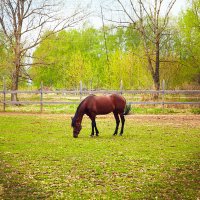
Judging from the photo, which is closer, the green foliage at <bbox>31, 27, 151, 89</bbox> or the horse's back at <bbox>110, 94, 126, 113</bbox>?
the horse's back at <bbox>110, 94, 126, 113</bbox>

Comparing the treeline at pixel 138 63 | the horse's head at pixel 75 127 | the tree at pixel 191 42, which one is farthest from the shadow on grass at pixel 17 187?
the tree at pixel 191 42

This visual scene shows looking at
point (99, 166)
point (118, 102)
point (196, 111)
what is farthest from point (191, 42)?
point (99, 166)

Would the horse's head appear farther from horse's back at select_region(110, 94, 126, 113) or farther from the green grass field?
horse's back at select_region(110, 94, 126, 113)

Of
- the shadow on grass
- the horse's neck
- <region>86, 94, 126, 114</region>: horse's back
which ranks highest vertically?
<region>86, 94, 126, 114</region>: horse's back

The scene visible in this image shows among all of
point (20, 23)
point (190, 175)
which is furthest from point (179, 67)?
point (190, 175)

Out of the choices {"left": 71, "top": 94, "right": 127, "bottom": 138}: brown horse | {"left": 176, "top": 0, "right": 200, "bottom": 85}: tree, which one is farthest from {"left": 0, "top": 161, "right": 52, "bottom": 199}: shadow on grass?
{"left": 176, "top": 0, "right": 200, "bottom": 85}: tree

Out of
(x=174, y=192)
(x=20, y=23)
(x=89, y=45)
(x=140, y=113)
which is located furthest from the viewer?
(x=89, y=45)

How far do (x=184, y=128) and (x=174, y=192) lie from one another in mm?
9932

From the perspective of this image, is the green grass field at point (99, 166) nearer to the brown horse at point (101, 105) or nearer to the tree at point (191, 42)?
the brown horse at point (101, 105)

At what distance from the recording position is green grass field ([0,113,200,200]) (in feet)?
20.3

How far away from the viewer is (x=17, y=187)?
640 cm

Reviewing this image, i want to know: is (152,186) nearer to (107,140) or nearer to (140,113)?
(107,140)

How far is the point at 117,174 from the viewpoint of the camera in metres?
7.30

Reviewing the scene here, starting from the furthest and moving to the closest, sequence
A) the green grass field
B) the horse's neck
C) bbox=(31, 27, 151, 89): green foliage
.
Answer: bbox=(31, 27, 151, 89): green foliage < the horse's neck < the green grass field
